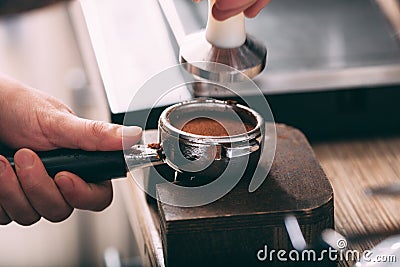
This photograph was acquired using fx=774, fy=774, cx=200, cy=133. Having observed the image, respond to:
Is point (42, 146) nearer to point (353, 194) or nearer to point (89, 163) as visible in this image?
point (89, 163)

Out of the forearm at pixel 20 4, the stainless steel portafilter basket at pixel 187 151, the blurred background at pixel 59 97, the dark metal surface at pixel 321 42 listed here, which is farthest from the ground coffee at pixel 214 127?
the forearm at pixel 20 4

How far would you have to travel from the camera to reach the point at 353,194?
107 cm

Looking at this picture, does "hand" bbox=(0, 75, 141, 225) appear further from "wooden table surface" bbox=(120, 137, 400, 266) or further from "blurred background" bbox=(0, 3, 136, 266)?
"blurred background" bbox=(0, 3, 136, 266)

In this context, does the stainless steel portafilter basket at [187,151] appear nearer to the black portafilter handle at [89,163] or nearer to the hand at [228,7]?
the black portafilter handle at [89,163]

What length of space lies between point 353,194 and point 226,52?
10.4 inches

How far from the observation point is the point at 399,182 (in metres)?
1.09

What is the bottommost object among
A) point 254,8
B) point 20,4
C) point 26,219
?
point 26,219

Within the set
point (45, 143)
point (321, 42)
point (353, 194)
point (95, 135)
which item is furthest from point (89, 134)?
point (321, 42)

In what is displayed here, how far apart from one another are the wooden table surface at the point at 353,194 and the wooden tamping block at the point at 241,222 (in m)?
0.07

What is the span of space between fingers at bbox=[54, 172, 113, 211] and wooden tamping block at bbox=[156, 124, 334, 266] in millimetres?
138

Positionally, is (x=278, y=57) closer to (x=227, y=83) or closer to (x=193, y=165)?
(x=227, y=83)

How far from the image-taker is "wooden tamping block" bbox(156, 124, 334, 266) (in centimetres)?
85

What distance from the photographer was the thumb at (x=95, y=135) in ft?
3.16

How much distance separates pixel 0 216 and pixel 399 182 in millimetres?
561
